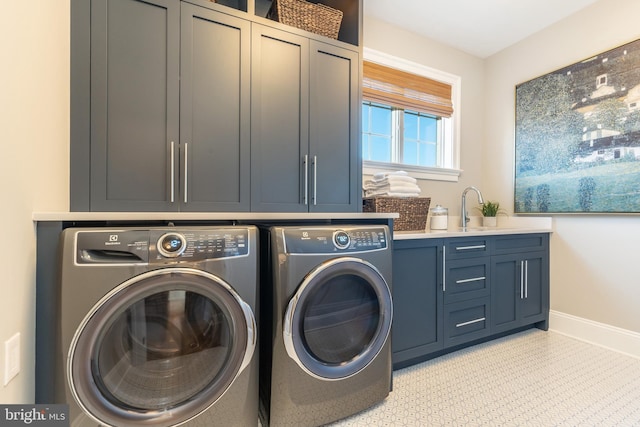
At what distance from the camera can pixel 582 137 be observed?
2.27 meters

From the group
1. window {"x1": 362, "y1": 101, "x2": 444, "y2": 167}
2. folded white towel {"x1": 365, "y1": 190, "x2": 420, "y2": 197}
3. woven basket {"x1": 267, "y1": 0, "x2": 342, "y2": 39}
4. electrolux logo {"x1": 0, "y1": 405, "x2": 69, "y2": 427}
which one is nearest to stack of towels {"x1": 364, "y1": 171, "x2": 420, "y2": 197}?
folded white towel {"x1": 365, "y1": 190, "x2": 420, "y2": 197}

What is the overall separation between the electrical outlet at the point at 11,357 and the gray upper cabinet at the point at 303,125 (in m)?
1.00

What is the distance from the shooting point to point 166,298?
1.04 m

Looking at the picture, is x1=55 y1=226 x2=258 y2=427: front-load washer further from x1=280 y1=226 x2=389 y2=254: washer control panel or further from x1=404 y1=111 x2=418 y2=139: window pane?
x1=404 y1=111 x2=418 y2=139: window pane

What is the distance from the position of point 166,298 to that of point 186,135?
82 cm

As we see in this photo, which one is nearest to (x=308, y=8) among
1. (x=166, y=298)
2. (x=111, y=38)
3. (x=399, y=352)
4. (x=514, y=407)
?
(x=111, y=38)

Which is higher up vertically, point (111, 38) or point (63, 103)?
point (111, 38)

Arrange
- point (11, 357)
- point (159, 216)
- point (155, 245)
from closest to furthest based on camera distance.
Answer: point (11, 357) → point (155, 245) → point (159, 216)

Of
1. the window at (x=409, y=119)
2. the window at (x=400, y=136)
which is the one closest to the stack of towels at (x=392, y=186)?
the window at (x=409, y=119)

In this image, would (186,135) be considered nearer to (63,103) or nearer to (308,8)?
(63,103)

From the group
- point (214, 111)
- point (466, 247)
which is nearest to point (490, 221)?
point (466, 247)

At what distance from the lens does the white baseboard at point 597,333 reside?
2.03m

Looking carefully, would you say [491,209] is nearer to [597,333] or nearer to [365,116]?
[597,333]

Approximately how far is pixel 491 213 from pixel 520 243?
1.93 ft
